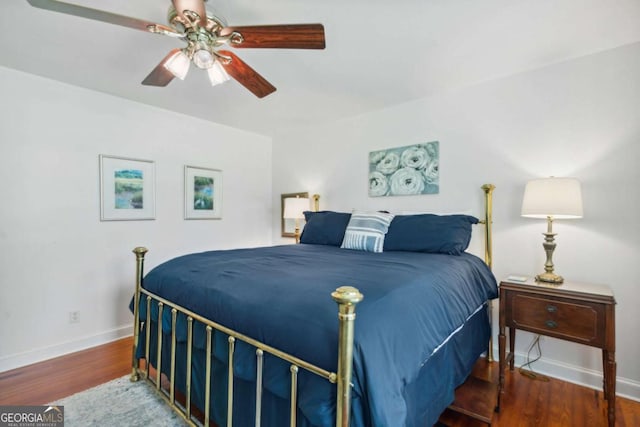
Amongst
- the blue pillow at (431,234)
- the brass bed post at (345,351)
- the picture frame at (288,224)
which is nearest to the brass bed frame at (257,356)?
the brass bed post at (345,351)

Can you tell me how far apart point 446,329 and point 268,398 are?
832 mm

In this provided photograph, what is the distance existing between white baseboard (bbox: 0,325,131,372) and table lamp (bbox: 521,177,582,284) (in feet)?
11.5

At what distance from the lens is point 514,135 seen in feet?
7.74

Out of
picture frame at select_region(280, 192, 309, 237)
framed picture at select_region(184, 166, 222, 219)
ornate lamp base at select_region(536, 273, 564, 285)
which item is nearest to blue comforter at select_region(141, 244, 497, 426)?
ornate lamp base at select_region(536, 273, 564, 285)

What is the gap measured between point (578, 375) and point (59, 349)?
3.95m

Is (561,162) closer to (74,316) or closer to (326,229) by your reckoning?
(326,229)

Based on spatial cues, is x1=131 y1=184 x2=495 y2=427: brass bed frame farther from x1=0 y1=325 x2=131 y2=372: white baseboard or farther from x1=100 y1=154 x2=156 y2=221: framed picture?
x1=100 y1=154 x2=156 y2=221: framed picture

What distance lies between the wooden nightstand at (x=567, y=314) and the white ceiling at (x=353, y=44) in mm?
1575

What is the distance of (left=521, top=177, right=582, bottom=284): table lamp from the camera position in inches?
72.7

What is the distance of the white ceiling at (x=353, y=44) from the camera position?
1.62 meters

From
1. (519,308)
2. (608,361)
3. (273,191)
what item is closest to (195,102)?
(273,191)

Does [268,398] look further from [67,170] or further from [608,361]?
[67,170]

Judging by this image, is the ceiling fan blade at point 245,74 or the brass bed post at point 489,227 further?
the brass bed post at point 489,227

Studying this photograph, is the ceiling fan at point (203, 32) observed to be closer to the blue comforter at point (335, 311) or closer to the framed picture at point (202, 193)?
the blue comforter at point (335, 311)
